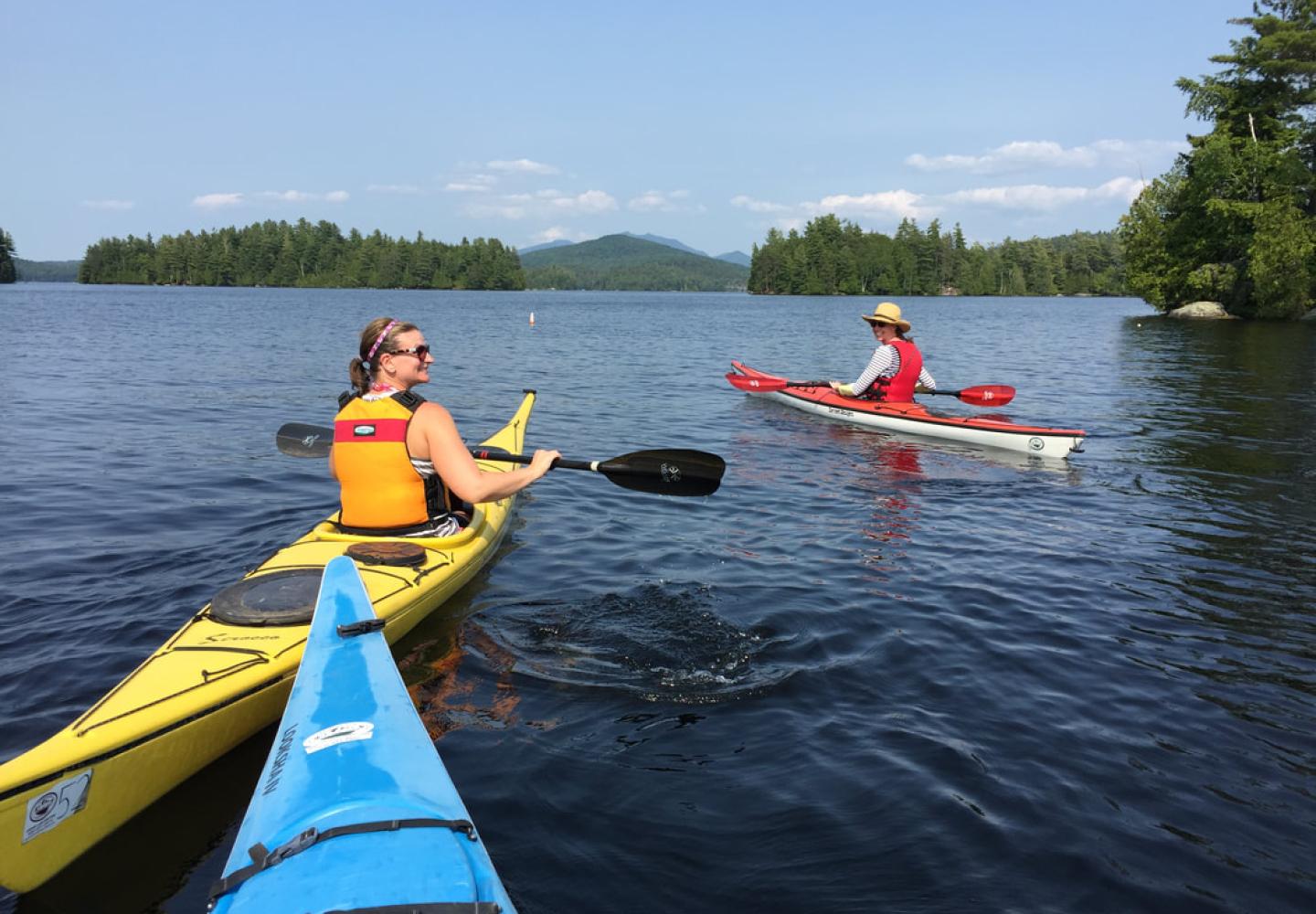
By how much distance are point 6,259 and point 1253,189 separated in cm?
14859

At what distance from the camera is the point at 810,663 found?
18.5 ft

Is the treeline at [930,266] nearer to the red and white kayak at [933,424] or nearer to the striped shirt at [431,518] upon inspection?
the red and white kayak at [933,424]

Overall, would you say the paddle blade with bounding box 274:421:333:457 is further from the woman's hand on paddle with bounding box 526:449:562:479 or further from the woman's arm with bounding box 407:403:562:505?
the woman's hand on paddle with bounding box 526:449:562:479

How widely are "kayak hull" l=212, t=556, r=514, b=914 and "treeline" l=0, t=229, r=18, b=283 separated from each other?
14685 centimetres

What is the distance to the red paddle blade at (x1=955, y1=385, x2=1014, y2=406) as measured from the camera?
1406 cm

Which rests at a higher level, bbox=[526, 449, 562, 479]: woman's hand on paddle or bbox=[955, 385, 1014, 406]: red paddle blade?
bbox=[526, 449, 562, 479]: woman's hand on paddle

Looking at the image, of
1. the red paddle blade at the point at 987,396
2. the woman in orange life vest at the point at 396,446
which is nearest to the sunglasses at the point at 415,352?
the woman in orange life vest at the point at 396,446

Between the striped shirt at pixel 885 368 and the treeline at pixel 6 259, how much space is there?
142 metres

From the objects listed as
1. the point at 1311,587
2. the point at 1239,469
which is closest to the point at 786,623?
the point at 1311,587

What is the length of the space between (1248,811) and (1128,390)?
A: 60.5 ft

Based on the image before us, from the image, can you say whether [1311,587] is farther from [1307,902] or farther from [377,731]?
[377,731]

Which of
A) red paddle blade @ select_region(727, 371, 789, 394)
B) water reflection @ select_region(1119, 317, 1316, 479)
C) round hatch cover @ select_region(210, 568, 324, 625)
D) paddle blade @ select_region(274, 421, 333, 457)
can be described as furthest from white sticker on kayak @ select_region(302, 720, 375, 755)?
red paddle blade @ select_region(727, 371, 789, 394)

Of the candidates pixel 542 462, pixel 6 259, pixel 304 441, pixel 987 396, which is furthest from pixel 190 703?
pixel 6 259

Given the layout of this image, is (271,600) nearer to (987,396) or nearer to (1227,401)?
(987,396)
